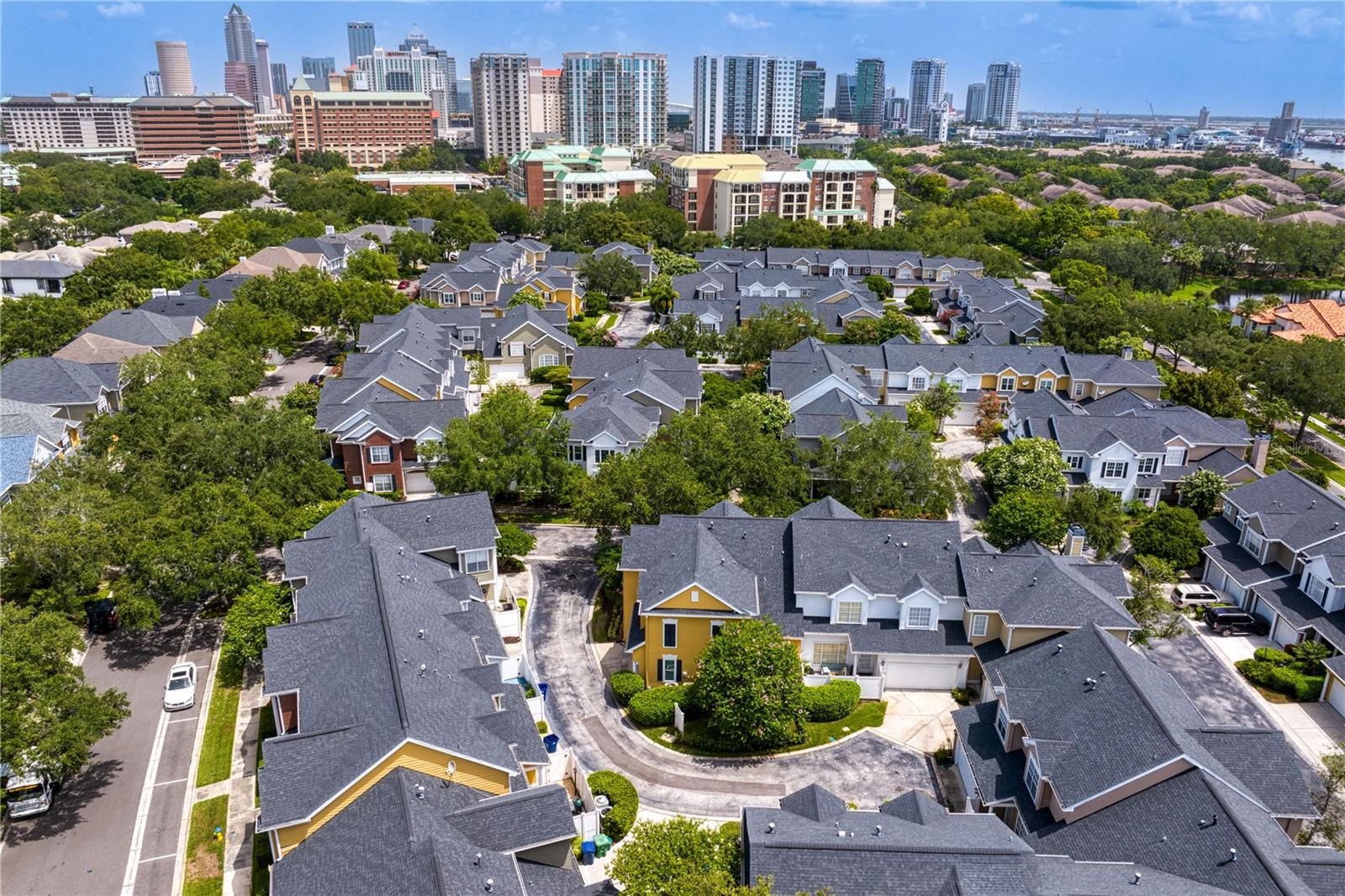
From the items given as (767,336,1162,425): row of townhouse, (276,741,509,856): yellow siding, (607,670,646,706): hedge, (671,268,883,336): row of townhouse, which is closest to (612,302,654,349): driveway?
(671,268,883,336): row of townhouse

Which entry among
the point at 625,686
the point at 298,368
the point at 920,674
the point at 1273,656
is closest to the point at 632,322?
the point at 298,368

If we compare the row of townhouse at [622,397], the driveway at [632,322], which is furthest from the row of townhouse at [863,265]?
the row of townhouse at [622,397]

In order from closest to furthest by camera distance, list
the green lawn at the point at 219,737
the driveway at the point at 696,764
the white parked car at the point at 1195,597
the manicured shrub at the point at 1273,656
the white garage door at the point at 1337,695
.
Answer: the driveway at the point at 696,764 → the green lawn at the point at 219,737 → the white garage door at the point at 1337,695 → the manicured shrub at the point at 1273,656 → the white parked car at the point at 1195,597

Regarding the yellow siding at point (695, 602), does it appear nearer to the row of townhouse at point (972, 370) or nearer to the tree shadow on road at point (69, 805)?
the tree shadow on road at point (69, 805)

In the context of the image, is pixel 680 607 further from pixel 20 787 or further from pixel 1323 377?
pixel 1323 377

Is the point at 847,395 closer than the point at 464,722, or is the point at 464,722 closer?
the point at 464,722

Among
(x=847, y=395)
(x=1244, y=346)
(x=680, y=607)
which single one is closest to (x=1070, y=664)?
(x=680, y=607)
